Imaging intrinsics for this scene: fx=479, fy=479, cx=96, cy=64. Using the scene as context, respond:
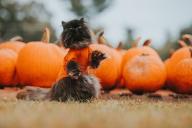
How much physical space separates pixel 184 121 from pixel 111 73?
4.83 meters

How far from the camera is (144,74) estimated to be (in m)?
7.85

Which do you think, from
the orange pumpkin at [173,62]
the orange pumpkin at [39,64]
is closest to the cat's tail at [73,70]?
the orange pumpkin at [39,64]

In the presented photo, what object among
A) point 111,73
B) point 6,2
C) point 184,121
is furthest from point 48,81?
point 6,2

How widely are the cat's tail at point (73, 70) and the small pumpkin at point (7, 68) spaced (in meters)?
2.98

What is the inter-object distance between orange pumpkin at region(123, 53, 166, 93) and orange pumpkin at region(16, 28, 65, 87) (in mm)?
1217

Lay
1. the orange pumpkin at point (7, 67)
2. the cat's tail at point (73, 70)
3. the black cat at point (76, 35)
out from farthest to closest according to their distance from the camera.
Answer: the orange pumpkin at point (7, 67) < the black cat at point (76, 35) < the cat's tail at point (73, 70)

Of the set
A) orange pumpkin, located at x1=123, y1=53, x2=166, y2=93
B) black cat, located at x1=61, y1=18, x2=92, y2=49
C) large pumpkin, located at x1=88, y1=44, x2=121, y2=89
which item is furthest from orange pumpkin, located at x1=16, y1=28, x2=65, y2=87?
black cat, located at x1=61, y1=18, x2=92, y2=49

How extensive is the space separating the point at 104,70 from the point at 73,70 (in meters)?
2.89

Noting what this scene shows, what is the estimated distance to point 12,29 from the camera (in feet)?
85.1

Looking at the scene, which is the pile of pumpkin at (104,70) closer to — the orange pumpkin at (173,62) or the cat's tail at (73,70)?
the orange pumpkin at (173,62)

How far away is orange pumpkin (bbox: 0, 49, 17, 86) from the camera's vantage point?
8016mm

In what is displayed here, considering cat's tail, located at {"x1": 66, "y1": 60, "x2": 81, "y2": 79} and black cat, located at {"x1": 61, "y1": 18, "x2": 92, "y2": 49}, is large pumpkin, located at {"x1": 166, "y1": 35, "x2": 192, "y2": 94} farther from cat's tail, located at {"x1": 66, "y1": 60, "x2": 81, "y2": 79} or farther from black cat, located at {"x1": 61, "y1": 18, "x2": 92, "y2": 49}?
cat's tail, located at {"x1": 66, "y1": 60, "x2": 81, "y2": 79}

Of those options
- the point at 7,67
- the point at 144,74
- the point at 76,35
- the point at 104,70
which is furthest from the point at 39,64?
the point at 76,35

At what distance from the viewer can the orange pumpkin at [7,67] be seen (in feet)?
26.3
